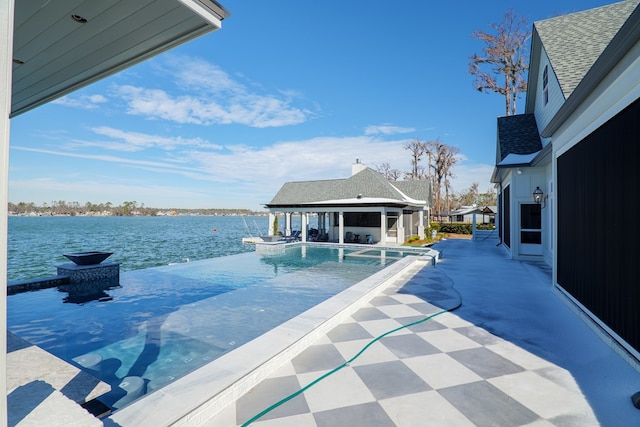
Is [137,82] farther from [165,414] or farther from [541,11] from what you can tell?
[541,11]

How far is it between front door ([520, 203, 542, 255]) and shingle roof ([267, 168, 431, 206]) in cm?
850

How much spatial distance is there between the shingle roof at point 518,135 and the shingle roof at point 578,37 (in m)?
3.94

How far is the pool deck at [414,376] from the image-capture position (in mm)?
2631

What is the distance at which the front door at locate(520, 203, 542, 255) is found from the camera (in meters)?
11.0

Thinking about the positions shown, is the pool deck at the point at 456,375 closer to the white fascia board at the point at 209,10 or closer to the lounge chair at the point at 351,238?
the white fascia board at the point at 209,10

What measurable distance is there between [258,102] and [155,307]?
16.5m

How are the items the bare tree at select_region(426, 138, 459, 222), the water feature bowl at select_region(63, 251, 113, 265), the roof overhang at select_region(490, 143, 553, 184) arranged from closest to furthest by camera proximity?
the roof overhang at select_region(490, 143, 553, 184), the water feature bowl at select_region(63, 251, 113, 265), the bare tree at select_region(426, 138, 459, 222)

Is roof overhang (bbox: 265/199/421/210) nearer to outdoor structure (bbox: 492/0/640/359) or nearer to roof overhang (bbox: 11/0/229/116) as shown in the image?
outdoor structure (bbox: 492/0/640/359)

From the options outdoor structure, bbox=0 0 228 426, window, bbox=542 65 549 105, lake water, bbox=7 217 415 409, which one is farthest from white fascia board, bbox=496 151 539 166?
outdoor structure, bbox=0 0 228 426

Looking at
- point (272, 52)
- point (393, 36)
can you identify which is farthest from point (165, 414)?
point (393, 36)

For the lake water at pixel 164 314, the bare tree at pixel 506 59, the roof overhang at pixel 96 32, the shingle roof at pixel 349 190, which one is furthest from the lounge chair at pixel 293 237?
the bare tree at pixel 506 59

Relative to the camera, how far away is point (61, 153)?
27344mm

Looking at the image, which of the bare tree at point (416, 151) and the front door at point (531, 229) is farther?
the bare tree at point (416, 151)

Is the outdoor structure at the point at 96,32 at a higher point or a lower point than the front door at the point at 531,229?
higher
